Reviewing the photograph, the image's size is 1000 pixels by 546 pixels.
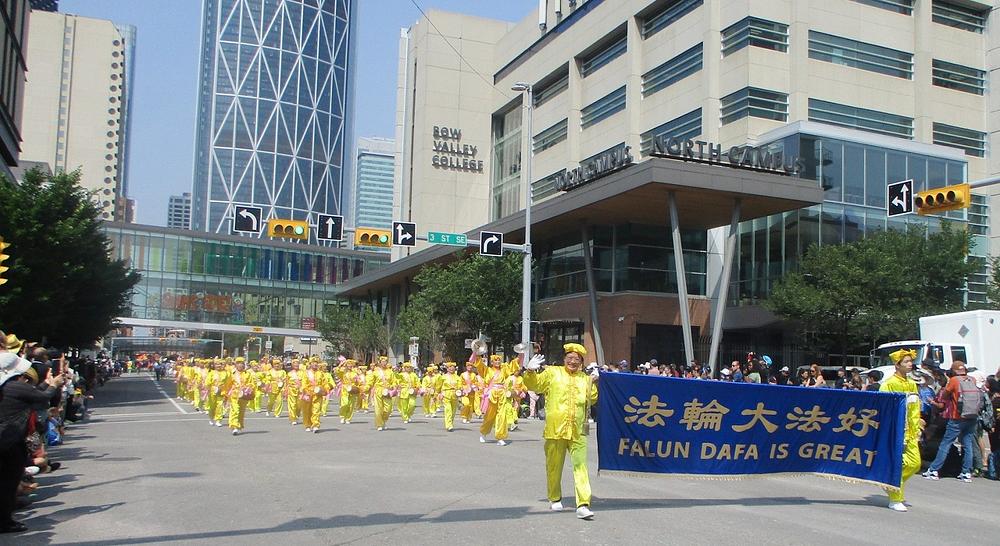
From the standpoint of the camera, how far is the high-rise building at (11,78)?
29828 millimetres

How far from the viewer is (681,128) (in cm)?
4216

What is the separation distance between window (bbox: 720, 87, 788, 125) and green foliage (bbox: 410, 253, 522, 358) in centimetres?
1186

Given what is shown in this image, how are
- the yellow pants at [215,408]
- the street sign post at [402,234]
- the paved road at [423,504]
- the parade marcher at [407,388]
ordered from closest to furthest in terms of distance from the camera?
the paved road at [423,504] → the yellow pants at [215,408] → the parade marcher at [407,388] → the street sign post at [402,234]

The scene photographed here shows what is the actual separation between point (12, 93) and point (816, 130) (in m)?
31.1

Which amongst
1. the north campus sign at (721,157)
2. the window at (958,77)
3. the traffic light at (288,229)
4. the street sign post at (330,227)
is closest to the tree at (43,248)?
the traffic light at (288,229)

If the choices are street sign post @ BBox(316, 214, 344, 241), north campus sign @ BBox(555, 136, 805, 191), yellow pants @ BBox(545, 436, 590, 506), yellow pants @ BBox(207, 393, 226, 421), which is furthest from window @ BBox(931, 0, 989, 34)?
yellow pants @ BBox(545, 436, 590, 506)

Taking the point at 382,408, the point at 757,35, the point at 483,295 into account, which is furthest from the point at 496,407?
the point at 757,35

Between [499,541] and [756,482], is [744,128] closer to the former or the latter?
[756,482]

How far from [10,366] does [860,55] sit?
134ft

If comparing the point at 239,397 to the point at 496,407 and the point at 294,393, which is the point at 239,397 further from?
the point at 496,407

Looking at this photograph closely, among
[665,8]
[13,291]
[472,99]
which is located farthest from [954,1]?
[13,291]

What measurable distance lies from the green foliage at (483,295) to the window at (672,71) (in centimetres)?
1165

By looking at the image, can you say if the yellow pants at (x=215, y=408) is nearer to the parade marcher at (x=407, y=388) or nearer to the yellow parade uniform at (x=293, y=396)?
the yellow parade uniform at (x=293, y=396)

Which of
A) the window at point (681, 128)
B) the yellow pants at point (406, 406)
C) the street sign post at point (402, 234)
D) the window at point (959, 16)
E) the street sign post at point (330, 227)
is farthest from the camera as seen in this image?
the window at point (959, 16)
